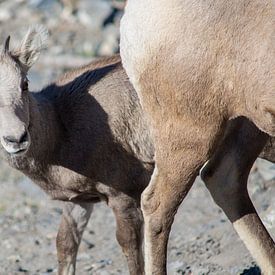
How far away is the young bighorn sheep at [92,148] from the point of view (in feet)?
26.9

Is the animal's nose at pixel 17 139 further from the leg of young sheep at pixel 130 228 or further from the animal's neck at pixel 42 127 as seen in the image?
the leg of young sheep at pixel 130 228

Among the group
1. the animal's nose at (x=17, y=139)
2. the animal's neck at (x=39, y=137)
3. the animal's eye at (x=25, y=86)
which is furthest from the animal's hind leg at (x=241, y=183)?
the animal's eye at (x=25, y=86)

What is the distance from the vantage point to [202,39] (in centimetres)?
668

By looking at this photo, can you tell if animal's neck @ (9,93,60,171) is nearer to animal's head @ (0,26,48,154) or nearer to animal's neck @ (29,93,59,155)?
animal's neck @ (29,93,59,155)

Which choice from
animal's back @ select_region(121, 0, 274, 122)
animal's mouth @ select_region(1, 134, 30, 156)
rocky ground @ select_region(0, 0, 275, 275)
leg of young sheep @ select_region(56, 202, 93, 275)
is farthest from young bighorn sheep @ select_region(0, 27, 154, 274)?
animal's back @ select_region(121, 0, 274, 122)

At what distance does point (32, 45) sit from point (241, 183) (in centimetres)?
189

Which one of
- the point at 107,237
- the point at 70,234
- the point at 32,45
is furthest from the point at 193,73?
the point at 107,237

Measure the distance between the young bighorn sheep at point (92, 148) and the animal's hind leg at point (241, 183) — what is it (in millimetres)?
674

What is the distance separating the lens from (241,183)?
789 cm

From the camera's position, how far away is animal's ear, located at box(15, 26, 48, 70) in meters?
8.32

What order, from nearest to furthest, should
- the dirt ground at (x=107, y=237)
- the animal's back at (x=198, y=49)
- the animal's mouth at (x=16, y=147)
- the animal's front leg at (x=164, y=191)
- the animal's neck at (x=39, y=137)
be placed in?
1. the animal's back at (x=198, y=49)
2. the animal's front leg at (x=164, y=191)
3. the animal's mouth at (x=16, y=147)
4. the animal's neck at (x=39, y=137)
5. the dirt ground at (x=107, y=237)

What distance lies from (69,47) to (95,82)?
7.85 metres

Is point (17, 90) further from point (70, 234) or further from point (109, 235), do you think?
point (109, 235)

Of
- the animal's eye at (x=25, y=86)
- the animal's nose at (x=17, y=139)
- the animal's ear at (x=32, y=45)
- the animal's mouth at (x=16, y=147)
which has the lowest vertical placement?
the animal's mouth at (x=16, y=147)
